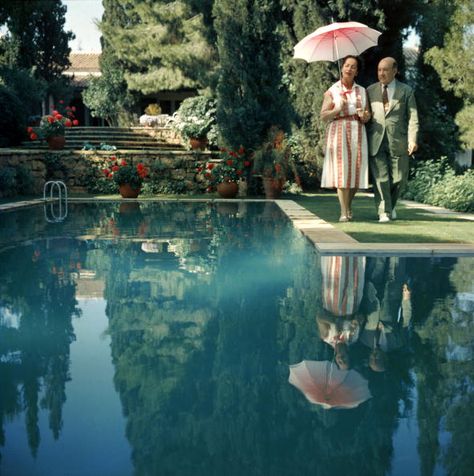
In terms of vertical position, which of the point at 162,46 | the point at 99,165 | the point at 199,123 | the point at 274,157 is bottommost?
the point at 99,165

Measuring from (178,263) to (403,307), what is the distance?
2.31m

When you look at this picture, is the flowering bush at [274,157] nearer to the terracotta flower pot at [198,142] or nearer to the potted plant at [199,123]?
the potted plant at [199,123]

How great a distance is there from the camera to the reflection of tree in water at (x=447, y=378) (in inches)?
82.7

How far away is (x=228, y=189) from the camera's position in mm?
14797

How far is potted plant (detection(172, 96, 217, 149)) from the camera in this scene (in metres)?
18.1

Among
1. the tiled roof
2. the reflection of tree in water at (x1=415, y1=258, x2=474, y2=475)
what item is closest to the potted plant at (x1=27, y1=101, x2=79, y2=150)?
the reflection of tree in water at (x1=415, y1=258, x2=474, y2=475)

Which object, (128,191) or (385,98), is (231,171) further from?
(385,98)

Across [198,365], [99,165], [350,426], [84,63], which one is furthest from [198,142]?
[84,63]

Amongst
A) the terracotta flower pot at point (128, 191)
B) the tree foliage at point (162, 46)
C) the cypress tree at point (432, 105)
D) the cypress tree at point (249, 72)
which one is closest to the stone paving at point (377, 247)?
the cypress tree at point (249, 72)

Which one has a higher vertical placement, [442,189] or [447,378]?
[442,189]

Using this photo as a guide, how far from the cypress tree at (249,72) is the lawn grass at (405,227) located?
332 cm

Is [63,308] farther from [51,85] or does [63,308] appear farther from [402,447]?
[51,85]

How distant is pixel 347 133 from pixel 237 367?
6.27 m

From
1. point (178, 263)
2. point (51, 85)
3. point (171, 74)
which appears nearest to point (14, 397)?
point (178, 263)
